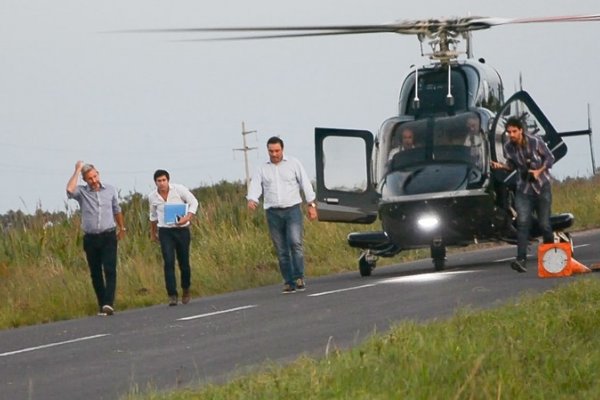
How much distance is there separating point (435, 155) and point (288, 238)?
309cm

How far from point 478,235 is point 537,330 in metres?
11.2

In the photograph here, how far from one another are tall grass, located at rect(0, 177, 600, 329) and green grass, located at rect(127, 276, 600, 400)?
1001cm

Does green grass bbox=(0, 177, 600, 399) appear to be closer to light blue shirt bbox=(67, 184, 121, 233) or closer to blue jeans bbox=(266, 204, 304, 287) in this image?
light blue shirt bbox=(67, 184, 121, 233)

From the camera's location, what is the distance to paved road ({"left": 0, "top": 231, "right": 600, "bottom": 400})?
13.0m

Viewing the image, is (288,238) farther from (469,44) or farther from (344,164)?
(469,44)

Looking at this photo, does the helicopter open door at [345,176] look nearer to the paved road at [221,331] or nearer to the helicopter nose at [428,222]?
the paved road at [221,331]

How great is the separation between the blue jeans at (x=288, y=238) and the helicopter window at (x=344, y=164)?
3104 mm

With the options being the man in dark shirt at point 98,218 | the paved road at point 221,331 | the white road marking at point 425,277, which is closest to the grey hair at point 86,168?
the man in dark shirt at point 98,218

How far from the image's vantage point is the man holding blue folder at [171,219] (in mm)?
21750

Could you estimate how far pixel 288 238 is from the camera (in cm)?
2177

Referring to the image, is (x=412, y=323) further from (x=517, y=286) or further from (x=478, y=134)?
(x=478, y=134)

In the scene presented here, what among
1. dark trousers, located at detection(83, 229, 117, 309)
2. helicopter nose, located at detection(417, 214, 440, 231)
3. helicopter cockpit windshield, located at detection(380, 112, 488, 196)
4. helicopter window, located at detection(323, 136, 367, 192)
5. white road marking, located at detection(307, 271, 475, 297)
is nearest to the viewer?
white road marking, located at detection(307, 271, 475, 297)

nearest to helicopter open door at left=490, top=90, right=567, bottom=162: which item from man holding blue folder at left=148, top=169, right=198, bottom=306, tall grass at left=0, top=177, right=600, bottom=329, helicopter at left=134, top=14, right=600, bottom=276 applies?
helicopter at left=134, top=14, right=600, bottom=276

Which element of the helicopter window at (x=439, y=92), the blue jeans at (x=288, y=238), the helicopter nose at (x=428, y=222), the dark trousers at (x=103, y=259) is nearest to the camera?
the dark trousers at (x=103, y=259)
